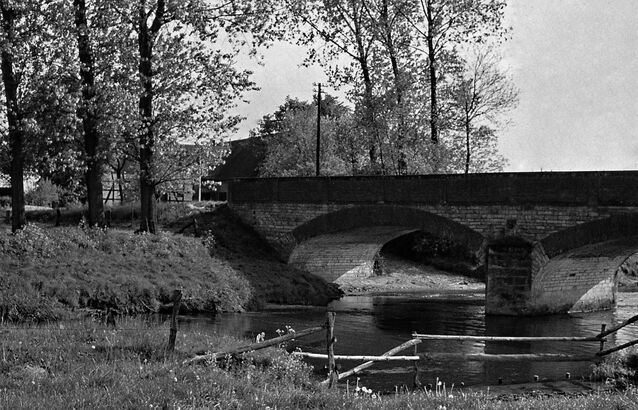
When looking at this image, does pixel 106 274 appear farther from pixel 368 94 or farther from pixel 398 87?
pixel 398 87

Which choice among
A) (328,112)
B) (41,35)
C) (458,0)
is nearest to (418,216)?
(458,0)

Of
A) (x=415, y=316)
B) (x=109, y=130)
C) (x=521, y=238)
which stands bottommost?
(x=415, y=316)

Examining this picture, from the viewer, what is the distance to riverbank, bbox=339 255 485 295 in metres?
33.9

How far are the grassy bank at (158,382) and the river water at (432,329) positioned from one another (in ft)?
8.60

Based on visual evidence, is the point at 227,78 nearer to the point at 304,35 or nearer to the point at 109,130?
the point at 109,130

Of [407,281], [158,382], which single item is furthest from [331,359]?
[407,281]

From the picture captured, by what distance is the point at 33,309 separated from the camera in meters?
19.7

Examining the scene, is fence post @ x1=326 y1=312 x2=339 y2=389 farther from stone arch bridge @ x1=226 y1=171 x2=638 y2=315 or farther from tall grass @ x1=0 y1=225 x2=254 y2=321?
stone arch bridge @ x1=226 y1=171 x2=638 y2=315

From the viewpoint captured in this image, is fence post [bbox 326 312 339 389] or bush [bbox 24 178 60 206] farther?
bush [bbox 24 178 60 206]

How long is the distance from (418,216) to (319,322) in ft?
21.5

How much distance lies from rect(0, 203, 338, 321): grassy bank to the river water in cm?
130

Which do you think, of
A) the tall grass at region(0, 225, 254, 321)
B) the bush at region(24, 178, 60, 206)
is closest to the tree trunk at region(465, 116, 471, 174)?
the tall grass at region(0, 225, 254, 321)

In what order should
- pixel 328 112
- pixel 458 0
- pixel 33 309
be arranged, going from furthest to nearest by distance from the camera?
pixel 328 112 < pixel 458 0 < pixel 33 309

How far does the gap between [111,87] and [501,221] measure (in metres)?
12.6
